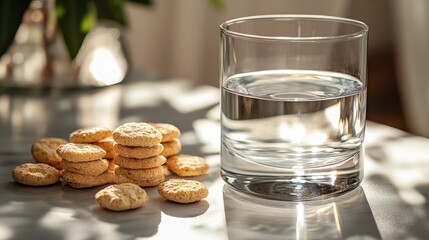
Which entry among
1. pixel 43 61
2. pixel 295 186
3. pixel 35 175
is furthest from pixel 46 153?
pixel 43 61

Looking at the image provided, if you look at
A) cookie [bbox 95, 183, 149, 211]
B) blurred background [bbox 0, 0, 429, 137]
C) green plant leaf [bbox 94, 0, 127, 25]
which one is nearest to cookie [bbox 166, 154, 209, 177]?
cookie [bbox 95, 183, 149, 211]

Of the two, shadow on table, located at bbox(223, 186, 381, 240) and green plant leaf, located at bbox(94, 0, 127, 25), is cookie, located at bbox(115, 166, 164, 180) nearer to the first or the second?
shadow on table, located at bbox(223, 186, 381, 240)

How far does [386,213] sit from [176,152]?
0.84 ft

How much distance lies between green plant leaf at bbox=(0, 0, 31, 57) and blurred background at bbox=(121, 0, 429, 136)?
0.73 metres

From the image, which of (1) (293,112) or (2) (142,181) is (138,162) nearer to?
(2) (142,181)

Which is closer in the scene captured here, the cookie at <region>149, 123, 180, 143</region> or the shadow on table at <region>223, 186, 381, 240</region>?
the shadow on table at <region>223, 186, 381, 240</region>

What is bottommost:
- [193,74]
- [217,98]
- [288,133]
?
[193,74]

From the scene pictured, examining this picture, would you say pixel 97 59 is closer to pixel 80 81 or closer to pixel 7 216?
pixel 80 81

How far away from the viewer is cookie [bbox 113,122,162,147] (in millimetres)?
873

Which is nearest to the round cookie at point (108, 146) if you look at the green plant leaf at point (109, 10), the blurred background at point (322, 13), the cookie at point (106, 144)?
the cookie at point (106, 144)

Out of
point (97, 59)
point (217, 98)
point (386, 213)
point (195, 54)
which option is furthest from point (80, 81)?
point (195, 54)

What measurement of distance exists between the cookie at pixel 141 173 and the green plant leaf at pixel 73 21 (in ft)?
1.36

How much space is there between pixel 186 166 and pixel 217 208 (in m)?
0.11

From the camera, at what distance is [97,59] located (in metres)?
1.43
